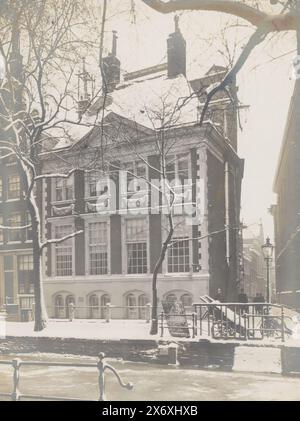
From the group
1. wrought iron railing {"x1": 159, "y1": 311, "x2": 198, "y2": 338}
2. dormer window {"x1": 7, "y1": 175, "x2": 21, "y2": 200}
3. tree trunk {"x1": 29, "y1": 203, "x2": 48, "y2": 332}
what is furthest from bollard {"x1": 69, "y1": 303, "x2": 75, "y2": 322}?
dormer window {"x1": 7, "y1": 175, "x2": 21, "y2": 200}

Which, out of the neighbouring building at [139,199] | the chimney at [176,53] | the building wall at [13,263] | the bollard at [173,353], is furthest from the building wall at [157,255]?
the chimney at [176,53]

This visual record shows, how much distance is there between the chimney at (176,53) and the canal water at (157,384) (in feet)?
13.5

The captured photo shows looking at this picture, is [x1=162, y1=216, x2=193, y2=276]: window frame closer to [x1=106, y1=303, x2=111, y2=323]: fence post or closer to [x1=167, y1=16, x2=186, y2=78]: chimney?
[x1=106, y1=303, x2=111, y2=323]: fence post

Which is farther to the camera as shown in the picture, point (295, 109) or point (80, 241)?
point (80, 241)

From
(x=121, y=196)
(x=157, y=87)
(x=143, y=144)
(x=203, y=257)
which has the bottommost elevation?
(x=203, y=257)

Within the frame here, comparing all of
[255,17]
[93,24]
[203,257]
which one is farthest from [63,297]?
[255,17]

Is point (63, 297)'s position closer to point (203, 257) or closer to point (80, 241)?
point (80, 241)

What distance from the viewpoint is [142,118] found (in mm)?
8039

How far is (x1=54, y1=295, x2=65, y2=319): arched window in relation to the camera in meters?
8.36

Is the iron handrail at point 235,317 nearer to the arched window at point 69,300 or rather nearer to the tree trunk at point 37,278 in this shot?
the arched window at point 69,300

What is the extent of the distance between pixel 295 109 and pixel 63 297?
4715mm

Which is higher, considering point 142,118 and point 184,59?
point 184,59

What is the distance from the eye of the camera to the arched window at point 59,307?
27.4 ft

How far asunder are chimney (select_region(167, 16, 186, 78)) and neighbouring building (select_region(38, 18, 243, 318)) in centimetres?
1
